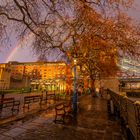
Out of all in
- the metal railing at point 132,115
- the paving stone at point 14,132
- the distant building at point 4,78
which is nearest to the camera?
the metal railing at point 132,115

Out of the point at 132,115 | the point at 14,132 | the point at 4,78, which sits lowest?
the point at 14,132

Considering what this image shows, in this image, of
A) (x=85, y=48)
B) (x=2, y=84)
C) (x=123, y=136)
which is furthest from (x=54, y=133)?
(x=2, y=84)

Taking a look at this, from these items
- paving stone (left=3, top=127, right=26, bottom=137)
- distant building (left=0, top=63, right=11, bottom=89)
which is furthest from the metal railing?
distant building (left=0, top=63, right=11, bottom=89)

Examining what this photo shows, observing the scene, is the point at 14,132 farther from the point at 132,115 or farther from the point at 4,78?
the point at 4,78

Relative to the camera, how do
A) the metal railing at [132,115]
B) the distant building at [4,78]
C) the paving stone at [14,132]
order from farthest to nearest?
the distant building at [4,78], the paving stone at [14,132], the metal railing at [132,115]

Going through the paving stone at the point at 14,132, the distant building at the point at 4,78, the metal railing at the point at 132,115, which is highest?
the distant building at the point at 4,78

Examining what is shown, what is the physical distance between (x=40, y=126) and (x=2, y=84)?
67391mm

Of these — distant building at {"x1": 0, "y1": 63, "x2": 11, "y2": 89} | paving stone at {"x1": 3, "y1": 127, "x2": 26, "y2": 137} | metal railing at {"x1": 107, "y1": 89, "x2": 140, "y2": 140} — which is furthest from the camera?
distant building at {"x1": 0, "y1": 63, "x2": 11, "y2": 89}

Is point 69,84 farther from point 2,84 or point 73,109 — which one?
point 2,84

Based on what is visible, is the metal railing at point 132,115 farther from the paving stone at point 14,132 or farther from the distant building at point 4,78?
the distant building at point 4,78

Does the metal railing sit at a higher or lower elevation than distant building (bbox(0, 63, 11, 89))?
lower

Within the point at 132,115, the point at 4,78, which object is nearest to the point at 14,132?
the point at 132,115

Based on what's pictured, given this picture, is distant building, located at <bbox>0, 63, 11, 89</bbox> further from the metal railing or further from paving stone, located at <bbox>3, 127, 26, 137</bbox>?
the metal railing

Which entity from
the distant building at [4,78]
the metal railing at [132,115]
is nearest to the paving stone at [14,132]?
the metal railing at [132,115]
